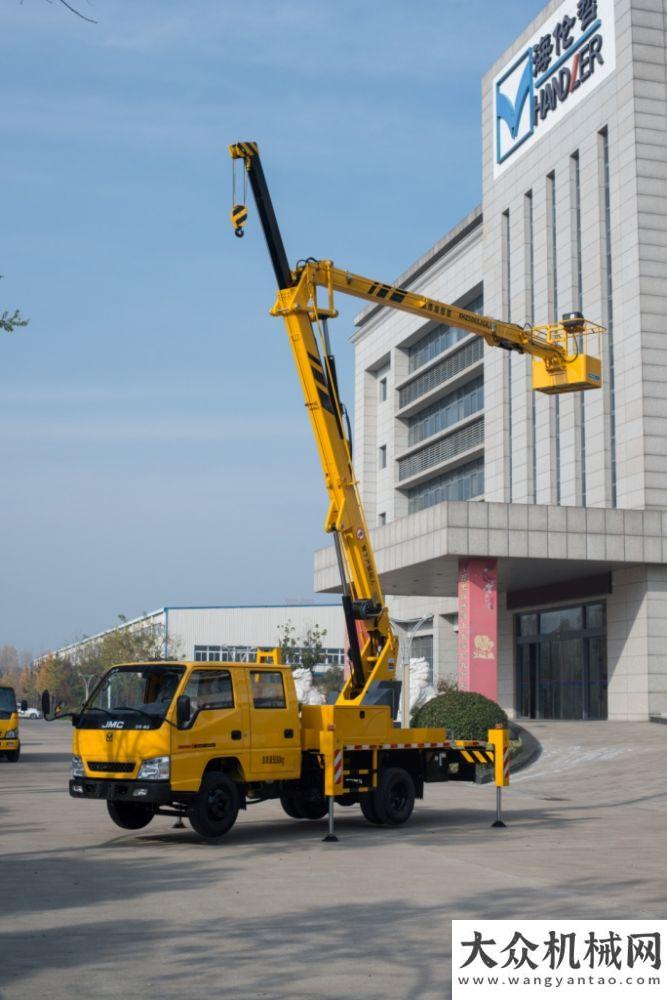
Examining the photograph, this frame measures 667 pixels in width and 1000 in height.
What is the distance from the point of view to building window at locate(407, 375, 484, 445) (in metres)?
62.4

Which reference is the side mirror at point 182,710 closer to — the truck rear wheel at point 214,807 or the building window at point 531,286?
the truck rear wheel at point 214,807

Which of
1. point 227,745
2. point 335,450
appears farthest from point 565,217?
point 227,745

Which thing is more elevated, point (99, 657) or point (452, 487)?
point (452, 487)

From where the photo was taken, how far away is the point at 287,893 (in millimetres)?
11781

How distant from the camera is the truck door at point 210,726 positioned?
1555cm

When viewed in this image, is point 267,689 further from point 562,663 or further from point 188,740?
→ point 562,663

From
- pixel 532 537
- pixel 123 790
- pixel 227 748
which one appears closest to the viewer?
pixel 123 790

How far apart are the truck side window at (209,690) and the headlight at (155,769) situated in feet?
2.70

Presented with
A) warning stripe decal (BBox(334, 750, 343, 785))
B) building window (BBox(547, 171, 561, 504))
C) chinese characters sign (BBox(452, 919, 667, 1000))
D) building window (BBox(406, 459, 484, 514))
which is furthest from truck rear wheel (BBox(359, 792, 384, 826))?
building window (BBox(406, 459, 484, 514))

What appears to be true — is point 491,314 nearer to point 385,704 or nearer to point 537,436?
point 537,436

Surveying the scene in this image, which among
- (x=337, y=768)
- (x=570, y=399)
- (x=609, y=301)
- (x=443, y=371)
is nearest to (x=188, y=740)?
(x=337, y=768)

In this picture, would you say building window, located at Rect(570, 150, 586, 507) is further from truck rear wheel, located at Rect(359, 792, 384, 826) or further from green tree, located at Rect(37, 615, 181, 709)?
green tree, located at Rect(37, 615, 181, 709)

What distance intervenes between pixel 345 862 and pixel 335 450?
293 inches

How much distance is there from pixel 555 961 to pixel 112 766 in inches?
386
